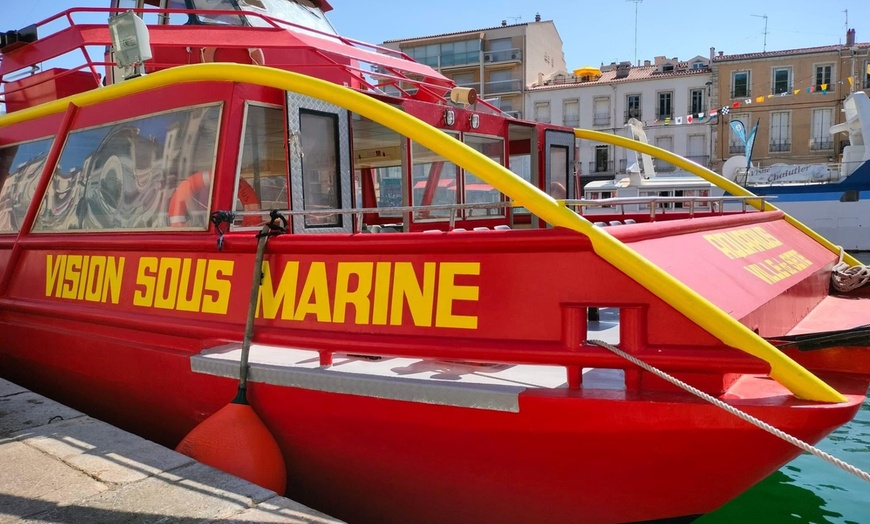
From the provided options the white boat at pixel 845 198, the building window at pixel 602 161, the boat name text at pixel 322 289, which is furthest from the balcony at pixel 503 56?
the boat name text at pixel 322 289

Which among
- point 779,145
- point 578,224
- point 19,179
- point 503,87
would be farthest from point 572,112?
point 578,224

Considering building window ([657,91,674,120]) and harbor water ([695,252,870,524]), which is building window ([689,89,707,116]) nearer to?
building window ([657,91,674,120])

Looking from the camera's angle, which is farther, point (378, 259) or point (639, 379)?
point (378, 259)

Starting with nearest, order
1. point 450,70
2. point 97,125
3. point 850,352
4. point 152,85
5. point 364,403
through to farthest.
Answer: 1. point 850,352
2. point 364,403
3. point 152,85
4. point 97,125
5. point 450,70

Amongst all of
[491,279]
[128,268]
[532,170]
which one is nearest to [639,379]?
[491,279]

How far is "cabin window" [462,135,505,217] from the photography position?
561cm

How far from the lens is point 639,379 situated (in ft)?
9.17

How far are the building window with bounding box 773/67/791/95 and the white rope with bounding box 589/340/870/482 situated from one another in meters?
41.6

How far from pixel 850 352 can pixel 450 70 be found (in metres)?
45.8

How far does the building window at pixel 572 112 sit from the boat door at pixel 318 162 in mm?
39547

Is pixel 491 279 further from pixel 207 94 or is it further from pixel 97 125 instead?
pixel 97 125

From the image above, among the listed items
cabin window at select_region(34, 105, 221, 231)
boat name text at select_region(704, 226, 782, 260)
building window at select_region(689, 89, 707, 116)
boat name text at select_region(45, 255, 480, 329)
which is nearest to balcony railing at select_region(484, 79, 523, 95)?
building window at select_region(689, 89, 707, 116)

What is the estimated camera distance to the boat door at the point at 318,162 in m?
4.14

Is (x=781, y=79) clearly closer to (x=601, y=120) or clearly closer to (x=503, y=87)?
(x=601, y=120)
